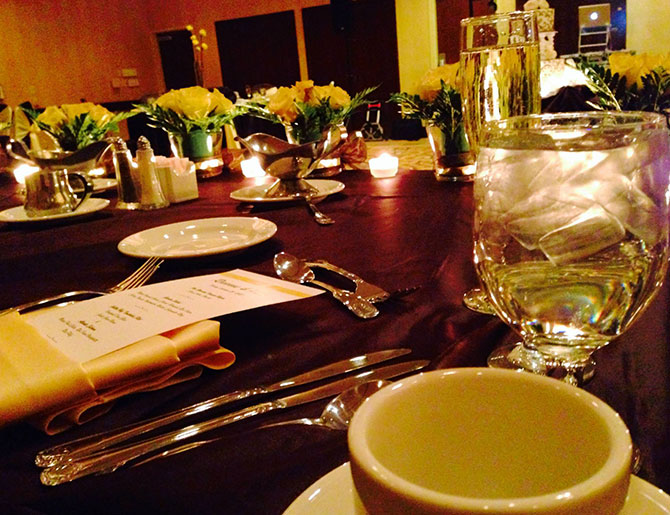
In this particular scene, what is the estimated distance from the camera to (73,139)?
1756 mm

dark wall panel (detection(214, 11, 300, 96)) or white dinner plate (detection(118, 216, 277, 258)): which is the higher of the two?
dark wall panel (detection(214, 11, 300, 96))

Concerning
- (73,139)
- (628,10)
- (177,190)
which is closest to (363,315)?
(177,190)

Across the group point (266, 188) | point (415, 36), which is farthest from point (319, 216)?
point (415, 36)

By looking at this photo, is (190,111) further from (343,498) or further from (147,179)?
(343,498)

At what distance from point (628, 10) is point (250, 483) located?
8.85 m

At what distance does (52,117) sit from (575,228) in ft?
5.63

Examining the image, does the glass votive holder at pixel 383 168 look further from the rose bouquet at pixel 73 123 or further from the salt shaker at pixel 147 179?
the rose bouquet at pixel 73 123

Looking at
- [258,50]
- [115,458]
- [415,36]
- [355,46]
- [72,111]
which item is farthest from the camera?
[258,50]

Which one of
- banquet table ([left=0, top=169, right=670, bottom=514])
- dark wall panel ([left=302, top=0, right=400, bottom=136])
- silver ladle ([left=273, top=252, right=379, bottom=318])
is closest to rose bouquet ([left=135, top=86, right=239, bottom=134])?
banquet table ([left=0, top=169, right=670, bottom=514])

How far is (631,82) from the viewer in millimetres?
1068

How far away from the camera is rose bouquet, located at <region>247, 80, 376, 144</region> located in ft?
4.76

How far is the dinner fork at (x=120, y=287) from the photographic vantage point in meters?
0.65

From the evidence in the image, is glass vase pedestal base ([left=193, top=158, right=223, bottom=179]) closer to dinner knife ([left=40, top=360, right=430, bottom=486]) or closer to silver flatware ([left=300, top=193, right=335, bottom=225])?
silver flatware ([left=300, top=193, right=335, bottom=225])

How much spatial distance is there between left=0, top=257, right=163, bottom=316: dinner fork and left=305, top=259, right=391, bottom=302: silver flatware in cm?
22
